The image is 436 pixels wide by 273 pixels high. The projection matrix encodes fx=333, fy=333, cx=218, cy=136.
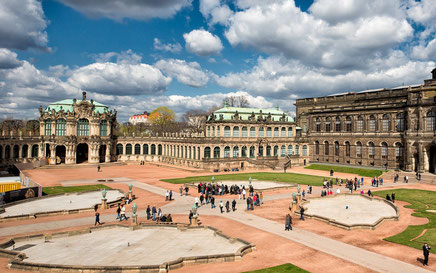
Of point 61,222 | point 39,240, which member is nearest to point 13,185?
point 61,222

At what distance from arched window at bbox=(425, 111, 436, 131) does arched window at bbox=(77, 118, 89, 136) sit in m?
80.0

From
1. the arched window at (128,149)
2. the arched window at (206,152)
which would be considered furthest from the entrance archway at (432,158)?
the arched window at (128,149)

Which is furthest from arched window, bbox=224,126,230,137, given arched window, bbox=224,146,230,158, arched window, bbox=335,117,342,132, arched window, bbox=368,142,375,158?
arched window, bbox=368,142,375,158

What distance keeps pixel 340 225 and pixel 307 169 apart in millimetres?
52622

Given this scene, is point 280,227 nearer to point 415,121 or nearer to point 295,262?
point 295,262

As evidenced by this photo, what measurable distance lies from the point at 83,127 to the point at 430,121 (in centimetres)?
8109

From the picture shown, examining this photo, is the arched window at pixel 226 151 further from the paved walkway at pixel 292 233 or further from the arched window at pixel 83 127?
the paved walkway at pixel 292 233

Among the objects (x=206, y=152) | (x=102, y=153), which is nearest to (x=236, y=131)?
(x=206, y=152)

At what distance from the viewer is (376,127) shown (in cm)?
7588

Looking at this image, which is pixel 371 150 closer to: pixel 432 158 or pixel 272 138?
pixel 432 158

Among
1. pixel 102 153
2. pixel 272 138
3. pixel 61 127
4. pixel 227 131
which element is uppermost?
pixel 61 127

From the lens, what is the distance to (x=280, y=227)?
30.1 meters

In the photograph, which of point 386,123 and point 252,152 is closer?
point 386,123

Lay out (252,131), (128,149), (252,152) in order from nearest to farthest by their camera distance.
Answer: (252,152)
(252,131)
(128,149)
